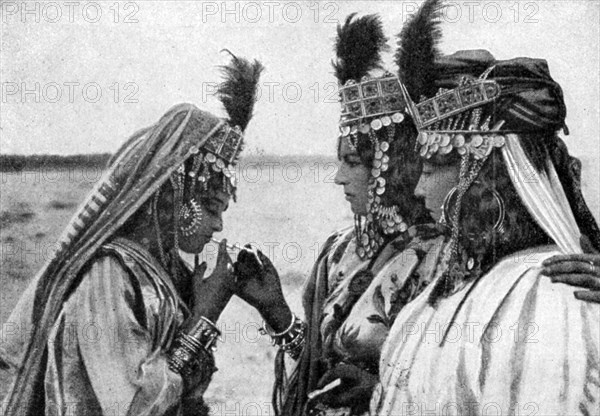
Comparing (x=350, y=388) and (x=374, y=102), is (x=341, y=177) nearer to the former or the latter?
(x=374, y=102)

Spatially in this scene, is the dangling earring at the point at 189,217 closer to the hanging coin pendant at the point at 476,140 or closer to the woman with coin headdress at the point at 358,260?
the woman with coin headdress at the point at 358,260

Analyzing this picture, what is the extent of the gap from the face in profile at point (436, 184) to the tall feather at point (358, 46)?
497 millimetres

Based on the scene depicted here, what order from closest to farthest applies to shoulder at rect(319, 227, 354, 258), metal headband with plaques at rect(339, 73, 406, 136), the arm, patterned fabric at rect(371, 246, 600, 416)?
patterned fabric at rect(371, 246, 600, 416) < the arm < metal headband with plaques at rect(339, 73, 406, 136) < shoulder at rect(319, 227, 354, 258)

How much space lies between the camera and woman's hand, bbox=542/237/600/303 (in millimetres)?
5184

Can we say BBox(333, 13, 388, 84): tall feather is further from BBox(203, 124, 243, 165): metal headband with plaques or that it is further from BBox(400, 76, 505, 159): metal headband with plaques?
BBox(203, 124, 243, 165): metal headband with plaques

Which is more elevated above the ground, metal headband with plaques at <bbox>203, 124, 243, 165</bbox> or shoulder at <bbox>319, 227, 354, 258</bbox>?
metal headband with plaques at <bbox>203, 124, 243, 165</bbox>

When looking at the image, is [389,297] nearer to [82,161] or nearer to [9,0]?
[82,161]

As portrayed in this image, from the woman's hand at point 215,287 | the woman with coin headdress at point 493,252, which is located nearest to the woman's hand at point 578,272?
the woman with coin headdress at point 493,252

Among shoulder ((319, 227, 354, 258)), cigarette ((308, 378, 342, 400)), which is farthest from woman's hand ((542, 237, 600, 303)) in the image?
cigarette ((308, 378, 342, 400))

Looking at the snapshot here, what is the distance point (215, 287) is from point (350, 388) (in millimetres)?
719

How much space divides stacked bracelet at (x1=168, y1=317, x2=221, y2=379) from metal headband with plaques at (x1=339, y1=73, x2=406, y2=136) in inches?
41.6

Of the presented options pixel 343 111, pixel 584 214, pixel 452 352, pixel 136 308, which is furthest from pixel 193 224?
pixel 584 214

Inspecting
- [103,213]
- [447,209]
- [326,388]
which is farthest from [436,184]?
[103,213]

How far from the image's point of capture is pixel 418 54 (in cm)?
535
